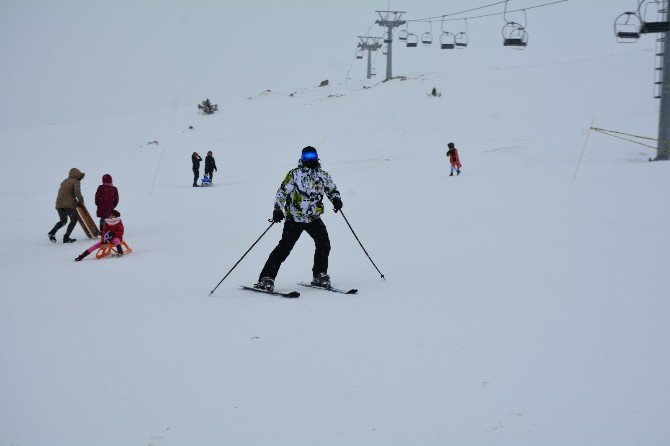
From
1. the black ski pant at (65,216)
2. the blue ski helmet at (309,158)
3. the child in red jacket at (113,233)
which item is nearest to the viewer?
the blue ski helmet at (309,158)

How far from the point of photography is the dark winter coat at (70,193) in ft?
42.9

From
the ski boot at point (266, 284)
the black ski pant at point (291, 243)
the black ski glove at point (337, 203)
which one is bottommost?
the ski boot at point (266, 284)

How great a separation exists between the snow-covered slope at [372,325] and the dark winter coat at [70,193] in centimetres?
89

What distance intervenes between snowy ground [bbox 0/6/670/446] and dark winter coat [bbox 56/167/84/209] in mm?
1231

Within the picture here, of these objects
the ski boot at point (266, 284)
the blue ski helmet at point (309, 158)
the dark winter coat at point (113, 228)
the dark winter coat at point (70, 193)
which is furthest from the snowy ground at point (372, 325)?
the blue ski helmet at point (309, 158)

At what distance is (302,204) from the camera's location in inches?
291

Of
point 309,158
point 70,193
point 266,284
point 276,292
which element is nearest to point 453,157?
point 70,193

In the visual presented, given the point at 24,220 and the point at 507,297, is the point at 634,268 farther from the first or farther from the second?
the point at 24,220

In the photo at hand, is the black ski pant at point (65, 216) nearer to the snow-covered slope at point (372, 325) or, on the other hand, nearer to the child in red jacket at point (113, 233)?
the snow-covered slope at point (372, 325)

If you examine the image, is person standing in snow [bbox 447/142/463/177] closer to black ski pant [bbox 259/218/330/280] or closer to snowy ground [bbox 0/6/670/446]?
snowy ground [bbox 0/6/670/446]

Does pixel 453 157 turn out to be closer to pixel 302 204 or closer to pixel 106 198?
pixel 106 198

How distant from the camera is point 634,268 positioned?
7.29 m

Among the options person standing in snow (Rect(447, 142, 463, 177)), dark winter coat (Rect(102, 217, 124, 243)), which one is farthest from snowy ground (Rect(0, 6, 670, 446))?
person standing in snow (Rect(447, 142, 463, 177))

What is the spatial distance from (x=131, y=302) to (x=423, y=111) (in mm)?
Answer: 36350
